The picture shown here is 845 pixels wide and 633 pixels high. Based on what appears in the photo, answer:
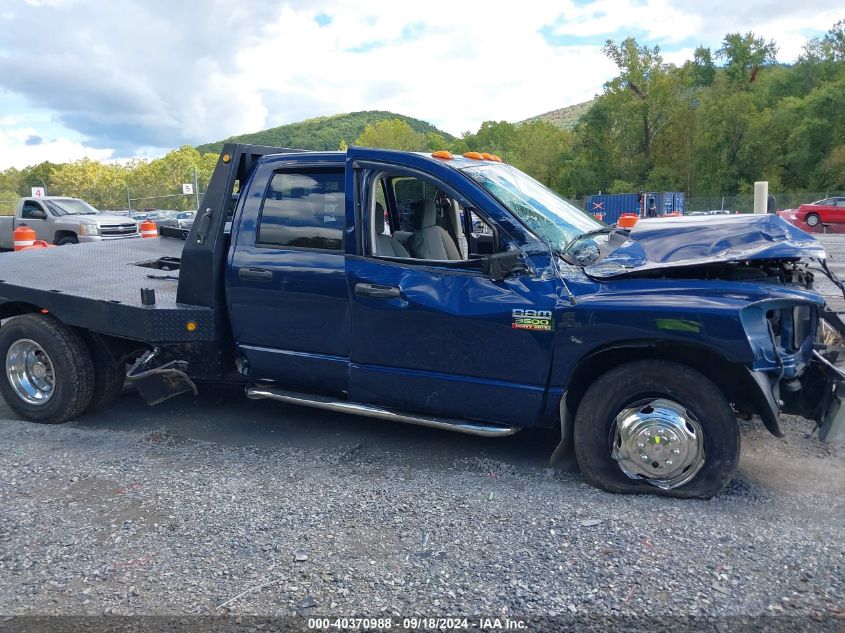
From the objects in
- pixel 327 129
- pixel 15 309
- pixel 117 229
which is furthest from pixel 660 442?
pixel 327 129

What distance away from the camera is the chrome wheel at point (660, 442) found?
146 inches

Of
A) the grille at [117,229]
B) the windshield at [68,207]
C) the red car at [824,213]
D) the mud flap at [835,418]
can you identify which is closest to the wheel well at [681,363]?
the mud flap at [835,418]

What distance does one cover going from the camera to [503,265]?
393 cm

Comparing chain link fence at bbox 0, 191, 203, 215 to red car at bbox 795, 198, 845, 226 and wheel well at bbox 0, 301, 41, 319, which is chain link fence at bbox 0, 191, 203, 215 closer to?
red car at bbox 795, 198, 845, 226

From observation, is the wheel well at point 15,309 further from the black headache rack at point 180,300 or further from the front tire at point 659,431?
the front tire at point 659,431

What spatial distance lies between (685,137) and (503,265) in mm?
61440

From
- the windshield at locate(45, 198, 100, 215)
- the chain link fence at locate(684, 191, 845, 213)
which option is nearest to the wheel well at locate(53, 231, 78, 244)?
the windshield at locate(45, 198, 100, 215)

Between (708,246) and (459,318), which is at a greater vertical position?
(708,246)

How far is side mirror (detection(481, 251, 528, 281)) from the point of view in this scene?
393 cm

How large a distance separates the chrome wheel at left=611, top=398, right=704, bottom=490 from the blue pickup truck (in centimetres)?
1

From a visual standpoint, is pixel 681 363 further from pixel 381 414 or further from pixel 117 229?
pixel 117 229

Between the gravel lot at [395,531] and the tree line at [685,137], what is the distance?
40.8m

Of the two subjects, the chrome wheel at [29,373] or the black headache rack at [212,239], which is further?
the chrome wheel at [29,373]

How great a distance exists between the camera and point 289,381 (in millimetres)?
4801
